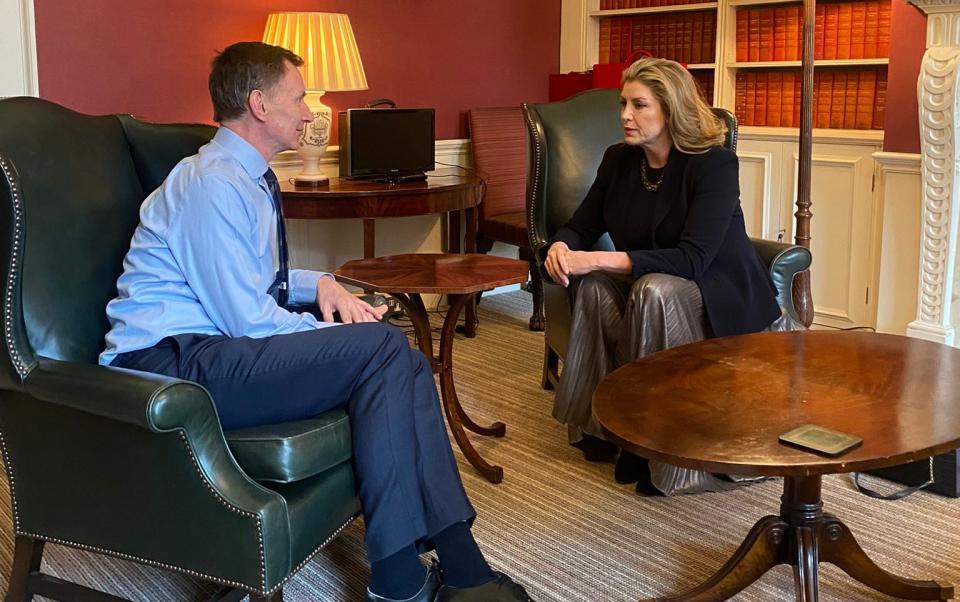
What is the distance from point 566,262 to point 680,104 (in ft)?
1.75

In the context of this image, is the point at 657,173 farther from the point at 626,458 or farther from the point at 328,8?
the point at 328,8

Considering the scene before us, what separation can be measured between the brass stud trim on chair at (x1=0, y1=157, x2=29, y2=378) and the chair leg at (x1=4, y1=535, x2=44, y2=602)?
44cm

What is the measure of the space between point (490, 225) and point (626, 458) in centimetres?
196

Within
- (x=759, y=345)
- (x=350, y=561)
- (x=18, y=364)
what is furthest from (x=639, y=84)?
(x=18, y=364)

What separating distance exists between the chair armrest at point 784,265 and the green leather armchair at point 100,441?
1.48 meters

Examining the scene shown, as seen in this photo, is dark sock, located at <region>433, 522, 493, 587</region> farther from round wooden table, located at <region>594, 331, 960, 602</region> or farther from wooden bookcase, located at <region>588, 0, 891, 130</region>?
wooden bookcase, located at <region>588, 0, 891, 130</region>

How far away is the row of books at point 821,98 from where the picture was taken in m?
4.19

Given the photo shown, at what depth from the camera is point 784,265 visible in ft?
9.62

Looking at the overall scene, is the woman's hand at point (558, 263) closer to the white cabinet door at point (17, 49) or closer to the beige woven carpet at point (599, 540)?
the beige woven carpet at point (599, 540)

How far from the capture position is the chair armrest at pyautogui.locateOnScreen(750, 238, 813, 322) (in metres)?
2.93

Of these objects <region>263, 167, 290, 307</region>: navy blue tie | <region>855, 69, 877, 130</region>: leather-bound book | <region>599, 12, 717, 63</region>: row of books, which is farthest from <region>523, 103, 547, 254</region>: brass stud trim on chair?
<region>599, 12, 717, 63</region>: row of books

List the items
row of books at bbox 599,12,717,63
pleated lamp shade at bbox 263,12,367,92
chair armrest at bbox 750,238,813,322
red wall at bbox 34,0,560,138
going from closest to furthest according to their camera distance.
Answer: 1. chair armrest at bbox 750,238,813,322
2. red wall at bbox 34,0,560,138
3. pleated lamp shade at bbox 263,12,367,92
4. row of books at bbox 599,12,717,63

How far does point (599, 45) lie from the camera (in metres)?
5.26

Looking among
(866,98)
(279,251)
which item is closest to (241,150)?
(279,251)
